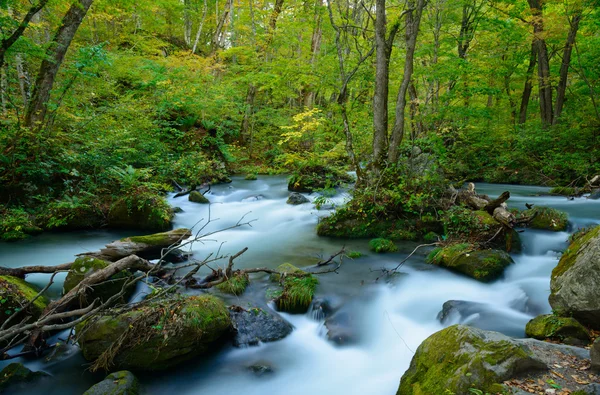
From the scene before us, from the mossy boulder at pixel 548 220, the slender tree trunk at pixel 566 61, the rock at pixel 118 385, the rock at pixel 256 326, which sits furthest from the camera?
the slender tree trunk at pixel 566 61

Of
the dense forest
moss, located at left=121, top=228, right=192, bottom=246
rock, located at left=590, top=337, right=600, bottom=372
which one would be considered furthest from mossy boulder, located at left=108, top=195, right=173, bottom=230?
rock, located at left=590, top=337, right=600, bottom=372

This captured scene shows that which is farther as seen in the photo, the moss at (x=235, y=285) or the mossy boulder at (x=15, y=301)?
the moss at (x=235, y=285)

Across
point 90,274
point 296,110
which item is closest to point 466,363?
point 90,274

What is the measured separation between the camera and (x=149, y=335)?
392 centimetres

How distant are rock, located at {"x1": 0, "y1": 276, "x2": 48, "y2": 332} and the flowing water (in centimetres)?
62

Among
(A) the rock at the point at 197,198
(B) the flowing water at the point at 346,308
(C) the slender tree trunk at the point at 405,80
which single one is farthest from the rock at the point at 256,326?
(A) the rock at the point at 197,198

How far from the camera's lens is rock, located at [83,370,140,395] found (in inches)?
130

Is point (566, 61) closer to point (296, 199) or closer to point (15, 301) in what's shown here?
point (296, 199)

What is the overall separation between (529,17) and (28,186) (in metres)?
16.7

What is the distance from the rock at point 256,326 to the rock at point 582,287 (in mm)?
3341

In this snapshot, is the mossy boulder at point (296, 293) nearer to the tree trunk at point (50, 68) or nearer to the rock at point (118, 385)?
the rock at point (118, 385)

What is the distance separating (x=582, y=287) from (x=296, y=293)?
139 inches

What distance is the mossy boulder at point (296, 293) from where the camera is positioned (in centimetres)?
530

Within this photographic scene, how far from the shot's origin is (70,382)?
3.87 metres
